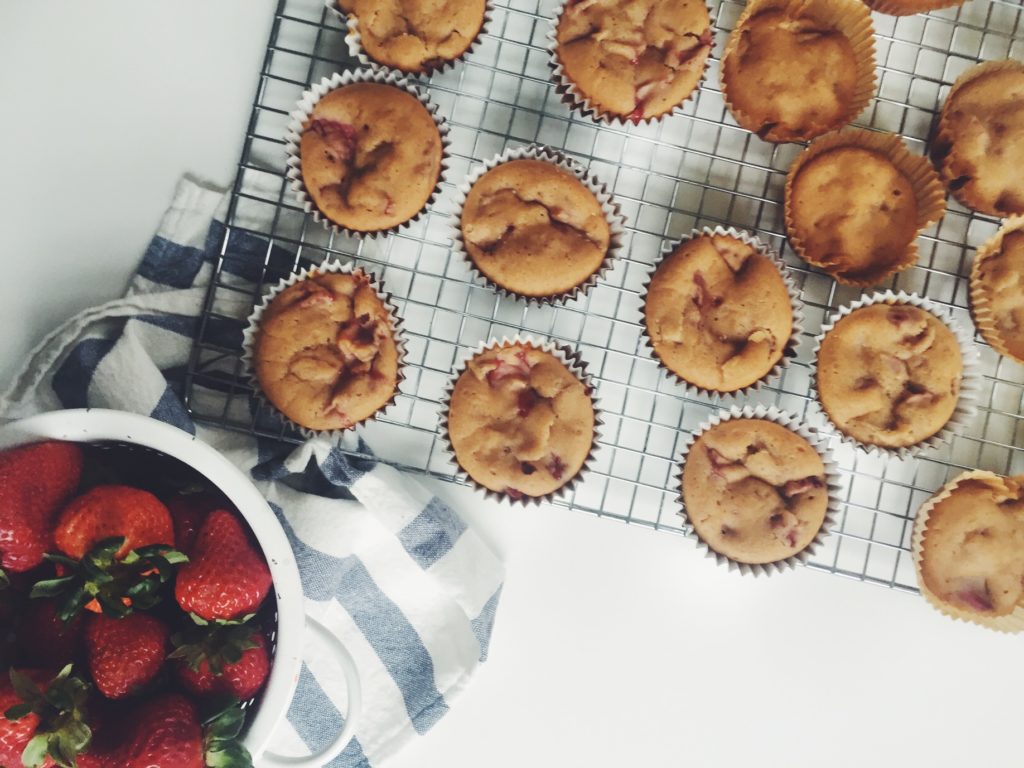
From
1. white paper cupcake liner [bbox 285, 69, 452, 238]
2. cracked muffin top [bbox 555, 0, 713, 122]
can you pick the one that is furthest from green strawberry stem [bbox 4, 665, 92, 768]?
cracked muffin top [bbox 555, 0, 713, 122]

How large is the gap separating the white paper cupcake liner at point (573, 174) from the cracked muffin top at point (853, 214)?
494 mm

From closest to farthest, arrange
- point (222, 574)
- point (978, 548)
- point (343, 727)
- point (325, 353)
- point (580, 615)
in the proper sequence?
point (222, 574) < point (343, 727) < point (325, 353) < point (978, 548) < point (580, 615)

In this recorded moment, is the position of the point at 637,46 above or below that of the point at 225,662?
above

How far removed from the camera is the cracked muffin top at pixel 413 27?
6.85 feet

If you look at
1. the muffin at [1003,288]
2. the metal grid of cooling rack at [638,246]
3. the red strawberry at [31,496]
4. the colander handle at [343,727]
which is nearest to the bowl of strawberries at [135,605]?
the red strawberry at [31,496]

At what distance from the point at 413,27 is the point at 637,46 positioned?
1.91 feet

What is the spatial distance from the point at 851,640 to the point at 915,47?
168cm

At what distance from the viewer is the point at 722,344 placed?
6.91ft

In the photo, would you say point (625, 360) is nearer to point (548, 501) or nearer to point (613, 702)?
point (548, 501)

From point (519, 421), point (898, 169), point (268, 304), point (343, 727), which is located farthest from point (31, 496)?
point (898, 169)

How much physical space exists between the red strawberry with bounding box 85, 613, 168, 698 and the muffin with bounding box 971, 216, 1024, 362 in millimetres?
2184

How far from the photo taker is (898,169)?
2238 millimetres

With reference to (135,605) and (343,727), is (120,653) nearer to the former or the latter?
(135,605)

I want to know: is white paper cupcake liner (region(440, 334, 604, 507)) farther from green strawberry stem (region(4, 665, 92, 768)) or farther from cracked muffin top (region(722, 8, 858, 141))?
green strawberry stem (region(4, 665, 92, 768))
